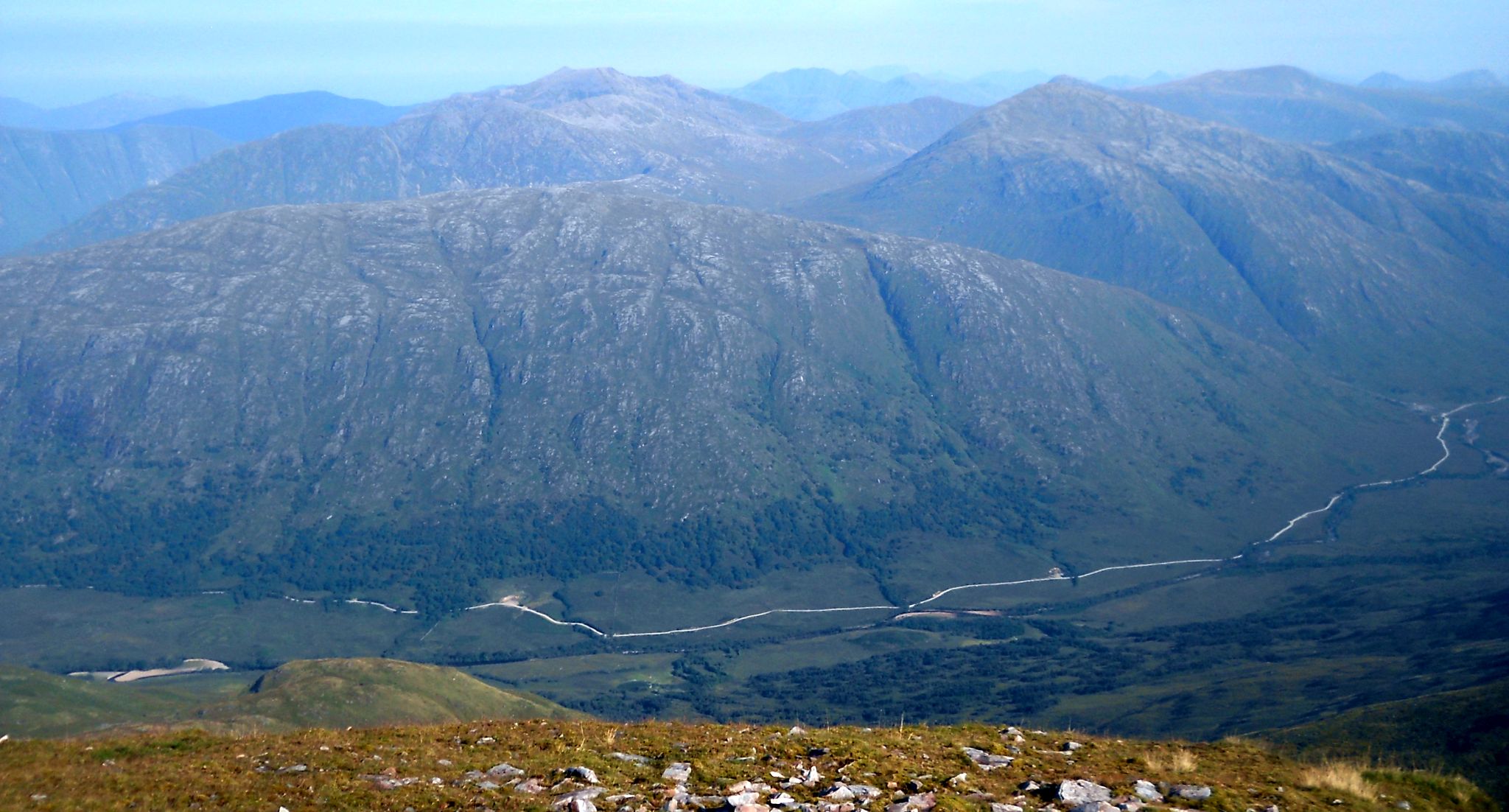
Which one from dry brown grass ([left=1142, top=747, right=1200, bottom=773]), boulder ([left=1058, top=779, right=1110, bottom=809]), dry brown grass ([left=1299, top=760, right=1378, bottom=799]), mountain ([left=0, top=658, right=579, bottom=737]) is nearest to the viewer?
boulder ([left=1058, top=779, right=1110, bottom=809])

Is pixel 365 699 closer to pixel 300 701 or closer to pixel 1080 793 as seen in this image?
pixel 300 701

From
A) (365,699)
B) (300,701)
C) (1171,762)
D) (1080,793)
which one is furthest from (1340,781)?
(300,701)

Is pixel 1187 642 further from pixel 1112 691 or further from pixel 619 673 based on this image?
pixel 619 673

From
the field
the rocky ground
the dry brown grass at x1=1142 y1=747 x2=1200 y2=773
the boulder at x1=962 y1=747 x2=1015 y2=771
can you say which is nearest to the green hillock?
the field

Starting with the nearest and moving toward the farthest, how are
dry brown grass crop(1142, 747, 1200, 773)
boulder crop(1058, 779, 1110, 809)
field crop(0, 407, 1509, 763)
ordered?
boulder crop(1058, 779, 1110, 809), dry brown grass crop(1142, 747, 1200, 773), field crop(0, 407, 1509, 763)

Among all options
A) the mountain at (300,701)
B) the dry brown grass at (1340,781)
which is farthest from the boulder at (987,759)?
the mountain at (300,701)

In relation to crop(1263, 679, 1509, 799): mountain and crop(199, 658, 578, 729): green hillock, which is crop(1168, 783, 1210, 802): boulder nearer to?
crop(1263, 679, 1509, 799): mountain

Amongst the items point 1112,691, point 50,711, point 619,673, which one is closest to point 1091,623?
point 1112,691
